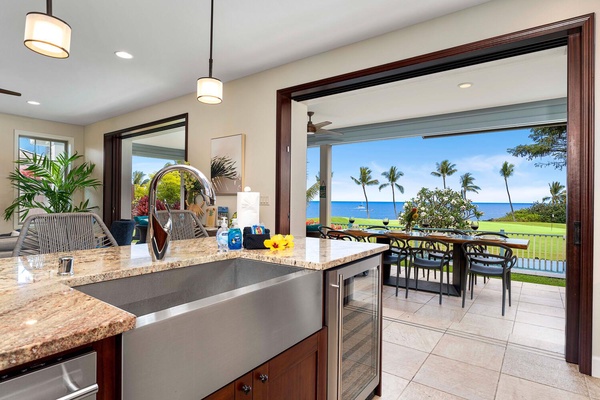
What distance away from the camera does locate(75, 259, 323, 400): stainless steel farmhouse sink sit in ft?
2.67

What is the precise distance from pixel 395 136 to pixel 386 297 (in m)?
3.30

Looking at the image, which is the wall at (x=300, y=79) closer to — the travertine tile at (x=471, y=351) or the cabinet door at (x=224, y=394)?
the travertine tile at (x=471, y=351)

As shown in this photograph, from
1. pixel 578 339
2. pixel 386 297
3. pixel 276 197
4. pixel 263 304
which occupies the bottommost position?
pixel 386 297

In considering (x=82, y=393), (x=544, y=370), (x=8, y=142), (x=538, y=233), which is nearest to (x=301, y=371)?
(x=82, y=393)

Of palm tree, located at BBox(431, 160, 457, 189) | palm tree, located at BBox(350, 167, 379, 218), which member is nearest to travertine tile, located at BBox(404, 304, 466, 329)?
palm tree, located at BBox(431, 160, 457, 189)

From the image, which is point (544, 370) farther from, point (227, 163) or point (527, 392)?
point (227, 163)

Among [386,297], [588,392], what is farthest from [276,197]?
[588,392]

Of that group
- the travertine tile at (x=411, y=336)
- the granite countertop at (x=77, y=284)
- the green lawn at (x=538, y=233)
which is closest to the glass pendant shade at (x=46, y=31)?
the granite countertop at (x=77, y=284)

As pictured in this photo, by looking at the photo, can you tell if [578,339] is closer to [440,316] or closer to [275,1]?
[440,316]

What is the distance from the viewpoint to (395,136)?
6344mm

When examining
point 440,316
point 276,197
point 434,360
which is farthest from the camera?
point 276,197

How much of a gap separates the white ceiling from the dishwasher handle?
353 centimetres

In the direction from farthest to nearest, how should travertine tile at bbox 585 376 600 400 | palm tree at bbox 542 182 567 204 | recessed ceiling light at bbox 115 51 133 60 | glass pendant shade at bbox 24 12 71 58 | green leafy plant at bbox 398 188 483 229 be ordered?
palm tree at bbox 542 182 567 204 → green leafy plant at bbox 398 188 483 229 → recessed ceiling light at bbox 115 51 133 60 → travertine tile at bbox 585 376 600 400 → glass pendant shade at bbox 24 12 71 58

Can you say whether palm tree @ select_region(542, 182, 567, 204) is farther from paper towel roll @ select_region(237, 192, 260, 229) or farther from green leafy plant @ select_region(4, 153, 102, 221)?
green leafy plant @ select_region(4, 153, 102, 221)
